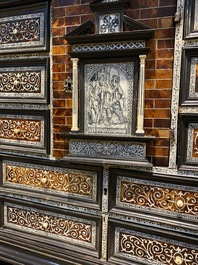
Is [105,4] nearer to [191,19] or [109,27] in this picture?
[109,27]

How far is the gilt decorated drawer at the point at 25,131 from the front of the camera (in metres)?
1.50

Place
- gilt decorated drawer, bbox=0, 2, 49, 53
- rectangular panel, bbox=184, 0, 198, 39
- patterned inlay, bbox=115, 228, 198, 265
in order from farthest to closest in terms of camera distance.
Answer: gilt decorated drawer, bbox=0, 2, 49, 53 → patterned inlay, bbox=115, 228, 198, 265 → rectangular panel, bbox=184, 0, 198, 39

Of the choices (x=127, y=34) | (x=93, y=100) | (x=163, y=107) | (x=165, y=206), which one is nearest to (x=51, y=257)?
(x=165, y=206)

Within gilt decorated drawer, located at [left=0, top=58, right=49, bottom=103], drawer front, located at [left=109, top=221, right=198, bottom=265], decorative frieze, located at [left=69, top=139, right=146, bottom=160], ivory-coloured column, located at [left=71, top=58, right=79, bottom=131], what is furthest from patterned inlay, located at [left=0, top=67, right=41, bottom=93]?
drawer front, located at [left=109, top=221, right=198, bottom=265]

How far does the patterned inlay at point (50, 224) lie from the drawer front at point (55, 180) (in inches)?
6.0

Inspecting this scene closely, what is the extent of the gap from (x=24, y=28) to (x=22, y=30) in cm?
2

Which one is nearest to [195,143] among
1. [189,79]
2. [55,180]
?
[189,79]

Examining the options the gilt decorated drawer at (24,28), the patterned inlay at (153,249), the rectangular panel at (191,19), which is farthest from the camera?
the gilt decorated drawer at (24,28)

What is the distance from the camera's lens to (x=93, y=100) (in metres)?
1.34

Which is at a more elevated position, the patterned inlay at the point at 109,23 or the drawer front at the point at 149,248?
the patterned inlay at the point at 109,23

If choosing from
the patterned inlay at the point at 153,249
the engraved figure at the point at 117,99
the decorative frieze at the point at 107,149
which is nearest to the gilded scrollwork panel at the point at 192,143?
the decorative frieze at the point at 107,149

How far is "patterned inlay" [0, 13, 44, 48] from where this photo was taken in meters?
1.43

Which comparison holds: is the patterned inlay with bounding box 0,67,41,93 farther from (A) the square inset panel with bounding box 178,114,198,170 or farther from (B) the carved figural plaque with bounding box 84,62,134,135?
(A) the square inset panel with bounding box 178,114,198,170

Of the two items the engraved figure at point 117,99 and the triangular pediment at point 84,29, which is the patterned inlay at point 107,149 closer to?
the engraved figure at point 117,99
